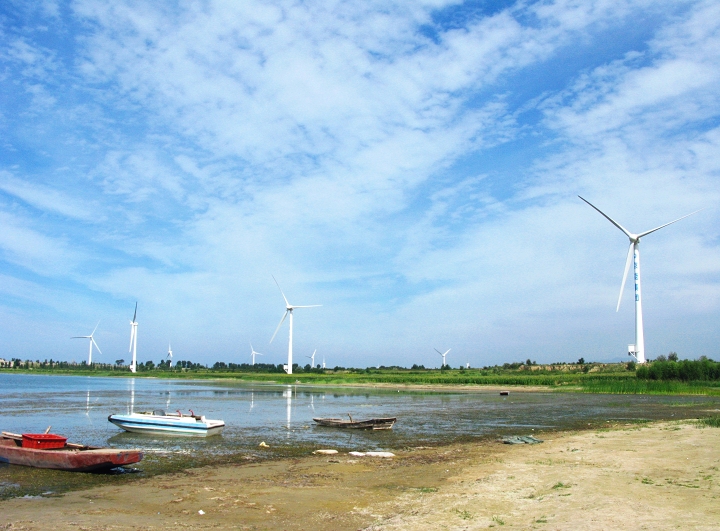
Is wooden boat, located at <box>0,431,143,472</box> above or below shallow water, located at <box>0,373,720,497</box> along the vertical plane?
above

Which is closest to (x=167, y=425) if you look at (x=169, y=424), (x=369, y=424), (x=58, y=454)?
(x=169, y=424)

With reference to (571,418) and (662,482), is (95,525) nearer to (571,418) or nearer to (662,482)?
(662,482)

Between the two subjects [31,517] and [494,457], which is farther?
[494,457]

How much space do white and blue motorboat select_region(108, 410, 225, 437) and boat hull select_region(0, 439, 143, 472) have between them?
8.55 meters

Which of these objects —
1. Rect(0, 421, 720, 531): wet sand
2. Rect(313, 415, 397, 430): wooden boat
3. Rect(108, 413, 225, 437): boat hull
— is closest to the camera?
Rect(0, 421, 720, 531): wet sand

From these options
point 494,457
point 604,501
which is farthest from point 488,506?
point 494,457

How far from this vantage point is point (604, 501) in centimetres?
1201

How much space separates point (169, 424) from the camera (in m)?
27.9

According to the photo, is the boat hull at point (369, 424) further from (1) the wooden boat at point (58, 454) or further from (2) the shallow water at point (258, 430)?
(1) the wooden boat at point (58, 454)

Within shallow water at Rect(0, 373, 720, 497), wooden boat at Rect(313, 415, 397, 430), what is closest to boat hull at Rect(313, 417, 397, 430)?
wooden boat at Rect(313, 415, 397, 430)

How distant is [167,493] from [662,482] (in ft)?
42.8

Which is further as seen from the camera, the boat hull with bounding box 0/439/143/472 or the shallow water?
the shallow water

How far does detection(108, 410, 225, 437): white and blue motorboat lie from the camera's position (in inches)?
1075

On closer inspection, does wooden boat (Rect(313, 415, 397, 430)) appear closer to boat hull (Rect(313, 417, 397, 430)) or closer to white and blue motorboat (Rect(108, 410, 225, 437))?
boat hull (Rect(313, 417, 397, 430))
